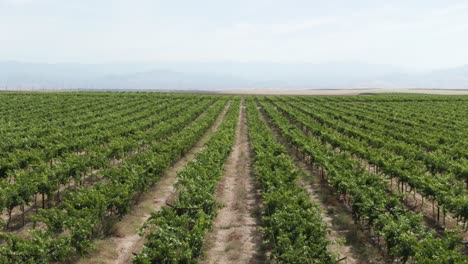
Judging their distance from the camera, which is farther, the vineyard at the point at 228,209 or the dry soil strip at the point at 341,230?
the dry soil strip at the point at 341,230

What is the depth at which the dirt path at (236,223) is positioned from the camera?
40.2 feet

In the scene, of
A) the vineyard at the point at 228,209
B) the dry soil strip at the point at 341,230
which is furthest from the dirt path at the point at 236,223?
the dry soil strip at the point at 341,230

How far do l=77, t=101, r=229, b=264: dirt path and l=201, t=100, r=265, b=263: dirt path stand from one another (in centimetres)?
236

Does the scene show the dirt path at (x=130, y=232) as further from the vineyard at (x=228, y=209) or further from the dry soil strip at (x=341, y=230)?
the dry soil strip at (x=341, y=230)

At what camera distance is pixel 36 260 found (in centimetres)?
955

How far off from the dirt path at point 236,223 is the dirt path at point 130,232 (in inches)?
92.9

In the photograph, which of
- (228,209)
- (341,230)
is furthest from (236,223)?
(341,230)

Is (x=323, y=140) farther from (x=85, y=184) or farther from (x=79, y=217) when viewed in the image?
(x=79, y=217)

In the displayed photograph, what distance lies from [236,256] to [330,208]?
19.0 feet

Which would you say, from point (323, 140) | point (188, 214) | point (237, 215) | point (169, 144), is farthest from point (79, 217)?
point (323, 140)

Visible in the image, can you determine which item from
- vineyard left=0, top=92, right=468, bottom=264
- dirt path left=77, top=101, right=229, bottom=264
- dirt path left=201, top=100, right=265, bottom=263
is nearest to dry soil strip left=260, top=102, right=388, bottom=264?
vineyard left=0, top=92, right=468, bottom=264

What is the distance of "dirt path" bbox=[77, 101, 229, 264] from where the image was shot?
11828 millimetres

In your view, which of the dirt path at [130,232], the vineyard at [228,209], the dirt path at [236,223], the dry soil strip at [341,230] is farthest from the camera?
the dirt path at [236,223]

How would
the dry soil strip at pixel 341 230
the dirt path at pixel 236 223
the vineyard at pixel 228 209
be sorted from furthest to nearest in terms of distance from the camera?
1. the dirt path at pixel 236 223
2. the dry soil strip at pixel 341 230
3. the vineyard at pixel 228 209
